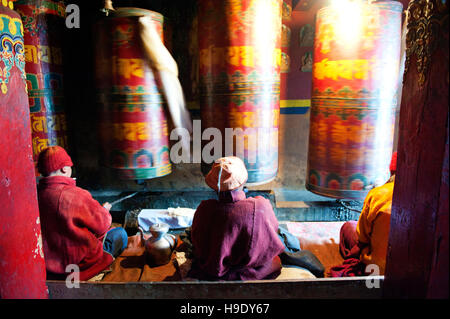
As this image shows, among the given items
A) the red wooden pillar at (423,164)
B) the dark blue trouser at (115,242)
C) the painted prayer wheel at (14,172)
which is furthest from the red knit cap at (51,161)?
the red wooden pillar at (423,164)

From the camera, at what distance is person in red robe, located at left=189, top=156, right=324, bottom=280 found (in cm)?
227

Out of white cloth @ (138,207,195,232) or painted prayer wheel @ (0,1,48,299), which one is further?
white cloth @ (138,207,195,232)

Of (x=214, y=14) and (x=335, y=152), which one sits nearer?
(x=214, y=14)

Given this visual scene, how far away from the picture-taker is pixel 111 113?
3848 millimetres

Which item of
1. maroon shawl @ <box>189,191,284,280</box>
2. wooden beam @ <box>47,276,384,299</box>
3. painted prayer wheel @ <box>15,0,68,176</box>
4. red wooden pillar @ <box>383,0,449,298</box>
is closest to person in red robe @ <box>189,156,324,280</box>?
maroon shawl @ <box>189,191,284,280</box>

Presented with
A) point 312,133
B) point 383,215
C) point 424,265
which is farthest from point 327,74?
point 424,265

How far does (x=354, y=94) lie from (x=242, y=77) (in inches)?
48.8

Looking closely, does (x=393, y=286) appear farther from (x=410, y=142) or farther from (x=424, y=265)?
(x=410, y=142)

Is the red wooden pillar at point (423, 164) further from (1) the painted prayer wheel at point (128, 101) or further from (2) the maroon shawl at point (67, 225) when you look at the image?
(1) the painted prayer wheel at point (128, 101)

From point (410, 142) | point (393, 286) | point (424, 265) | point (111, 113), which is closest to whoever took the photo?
point (424, 265)

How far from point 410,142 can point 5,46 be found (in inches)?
67.0

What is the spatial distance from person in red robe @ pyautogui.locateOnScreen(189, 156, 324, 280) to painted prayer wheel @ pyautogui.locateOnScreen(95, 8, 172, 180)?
70.3 inches

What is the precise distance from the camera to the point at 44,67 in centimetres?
390

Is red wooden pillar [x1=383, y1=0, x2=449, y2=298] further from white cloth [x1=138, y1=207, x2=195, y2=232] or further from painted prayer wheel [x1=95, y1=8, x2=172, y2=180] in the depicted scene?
painted prayer wheel [x1=95, y1=8, x2=172, y2=180]
